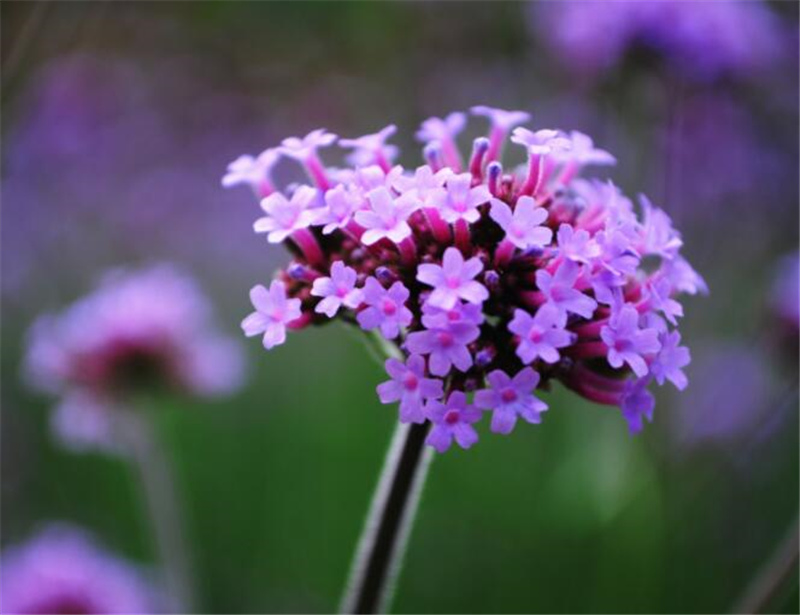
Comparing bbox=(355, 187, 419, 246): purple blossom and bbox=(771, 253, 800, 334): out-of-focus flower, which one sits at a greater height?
bbox=(355, 187, 419, 246): purple blossom

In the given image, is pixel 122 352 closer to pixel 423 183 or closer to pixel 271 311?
pixel 271 311

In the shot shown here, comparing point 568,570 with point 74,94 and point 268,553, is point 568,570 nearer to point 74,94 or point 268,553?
point 268,553

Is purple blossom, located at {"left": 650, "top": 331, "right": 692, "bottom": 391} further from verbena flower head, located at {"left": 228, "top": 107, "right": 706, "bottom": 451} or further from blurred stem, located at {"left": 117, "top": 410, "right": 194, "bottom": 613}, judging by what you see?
blurred stem, located at {"left": 117, "top": 410, "right": 194, "bottom": 613}

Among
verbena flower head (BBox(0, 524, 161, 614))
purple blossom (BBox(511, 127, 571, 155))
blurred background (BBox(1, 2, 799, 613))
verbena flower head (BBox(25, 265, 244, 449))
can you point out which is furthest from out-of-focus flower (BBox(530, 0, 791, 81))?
verbena flower head (BBox(0, 524, 161, 614))

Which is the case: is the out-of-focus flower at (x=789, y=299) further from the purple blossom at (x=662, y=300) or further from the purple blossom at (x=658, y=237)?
the purple blossom at (x=662, y=300)

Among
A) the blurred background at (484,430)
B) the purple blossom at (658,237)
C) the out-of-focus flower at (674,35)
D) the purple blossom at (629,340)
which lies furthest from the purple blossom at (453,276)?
the out-of-focus flower at (674,35)
